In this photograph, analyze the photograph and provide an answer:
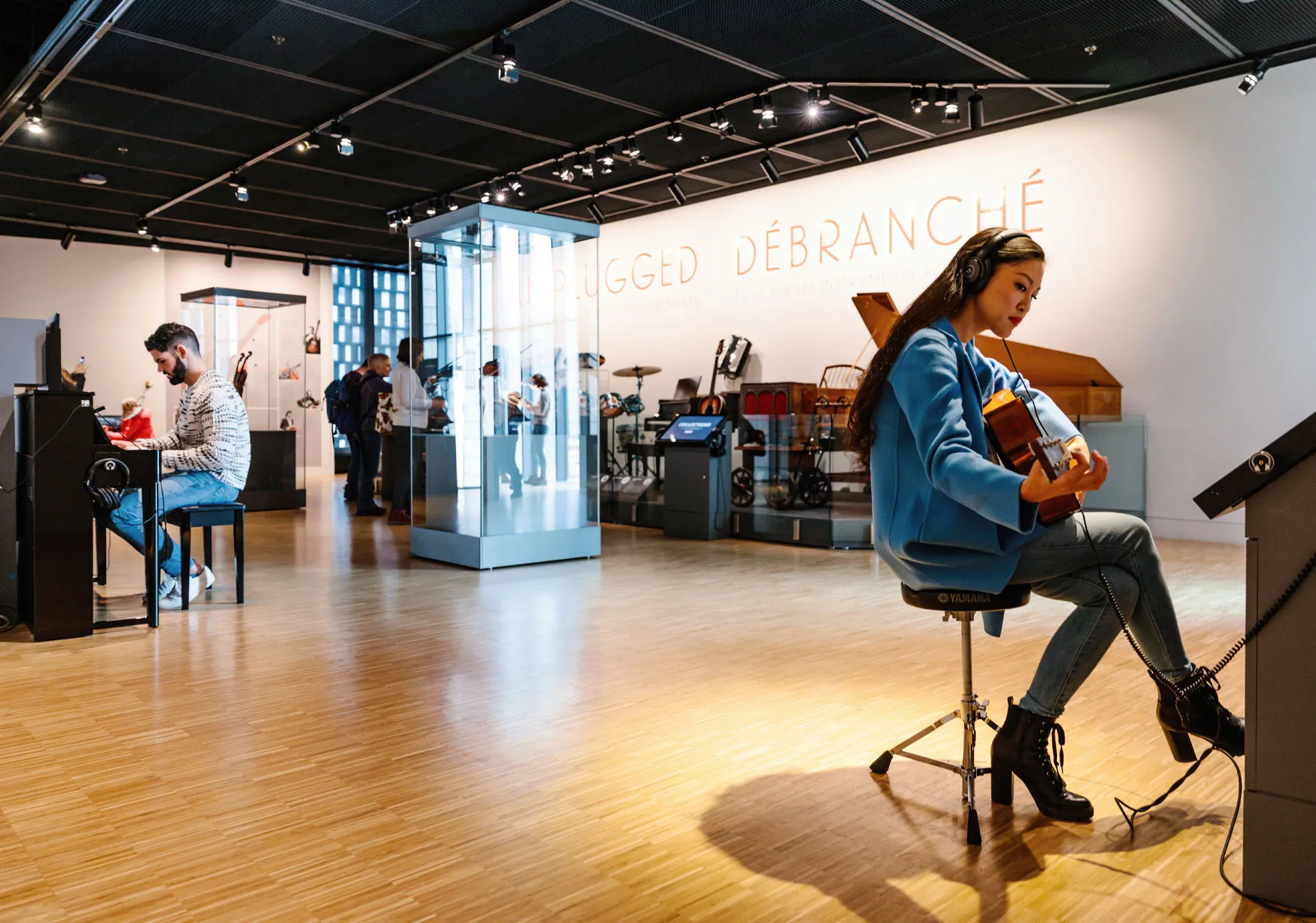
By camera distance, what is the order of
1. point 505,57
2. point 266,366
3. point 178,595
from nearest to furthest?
point 178,595, point 505,57, point 266,366

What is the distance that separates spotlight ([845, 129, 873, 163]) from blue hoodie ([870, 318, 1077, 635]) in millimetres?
7216

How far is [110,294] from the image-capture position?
13961mm

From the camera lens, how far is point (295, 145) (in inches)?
371

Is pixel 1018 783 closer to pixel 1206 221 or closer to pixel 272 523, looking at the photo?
pixel 1206 221

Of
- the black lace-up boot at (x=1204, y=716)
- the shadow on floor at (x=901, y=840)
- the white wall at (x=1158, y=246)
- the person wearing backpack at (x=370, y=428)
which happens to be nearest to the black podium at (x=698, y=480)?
the white wall at (x=1158, y=246)

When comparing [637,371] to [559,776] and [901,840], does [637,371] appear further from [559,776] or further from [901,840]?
[901,840]

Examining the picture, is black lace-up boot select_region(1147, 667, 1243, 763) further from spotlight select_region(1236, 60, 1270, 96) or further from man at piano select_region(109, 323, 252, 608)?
spotlight select_region(1236, 60, 1270, 96)

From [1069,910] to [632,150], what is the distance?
8.35m

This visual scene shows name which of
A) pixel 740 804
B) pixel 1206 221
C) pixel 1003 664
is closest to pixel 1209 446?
pixel 1206 221

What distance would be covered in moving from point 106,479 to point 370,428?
242 inches

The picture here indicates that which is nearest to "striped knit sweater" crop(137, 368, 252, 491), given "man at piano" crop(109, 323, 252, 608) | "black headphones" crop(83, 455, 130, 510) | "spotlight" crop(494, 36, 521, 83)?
"man at piano" crop(109, 323, 252, 608)

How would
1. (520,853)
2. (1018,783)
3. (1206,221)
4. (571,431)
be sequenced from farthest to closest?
(1206,221) → (571,431) → (1018,783) → (520,853)

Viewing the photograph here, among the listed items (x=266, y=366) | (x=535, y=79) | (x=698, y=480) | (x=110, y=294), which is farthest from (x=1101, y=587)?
(x=110, y=294)

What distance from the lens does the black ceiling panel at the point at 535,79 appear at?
21.5ft
